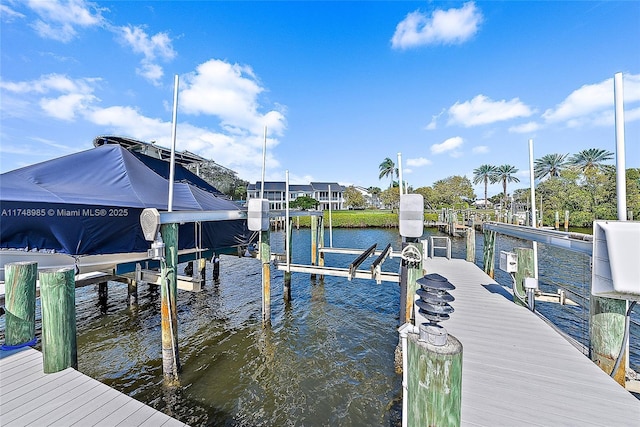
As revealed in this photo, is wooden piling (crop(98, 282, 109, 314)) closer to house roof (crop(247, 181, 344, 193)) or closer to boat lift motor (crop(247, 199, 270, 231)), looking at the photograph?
boat lift motor (crop(247, 199, 270, 231))

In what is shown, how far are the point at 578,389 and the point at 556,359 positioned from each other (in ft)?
2.39

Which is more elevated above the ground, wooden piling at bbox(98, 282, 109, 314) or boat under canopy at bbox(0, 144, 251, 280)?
boat under canopy at bbox(0, 144, 251, 280)

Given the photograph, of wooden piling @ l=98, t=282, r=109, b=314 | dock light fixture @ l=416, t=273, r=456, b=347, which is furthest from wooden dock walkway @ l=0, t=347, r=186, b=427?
wooden piling @ l=98, t=282, r=109, b=314

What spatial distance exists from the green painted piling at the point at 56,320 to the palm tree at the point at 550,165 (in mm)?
60609

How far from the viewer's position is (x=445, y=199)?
5372 centimetres

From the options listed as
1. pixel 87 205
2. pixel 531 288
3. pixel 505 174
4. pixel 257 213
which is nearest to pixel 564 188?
pixel 505 174

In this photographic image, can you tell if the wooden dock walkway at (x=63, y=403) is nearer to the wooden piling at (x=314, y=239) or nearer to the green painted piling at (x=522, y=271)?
the green painted piling at (x=522, y=271)

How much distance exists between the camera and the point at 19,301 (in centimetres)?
421

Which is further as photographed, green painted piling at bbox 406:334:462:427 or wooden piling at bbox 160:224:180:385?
wooden piling at bbox 160:224:180:385

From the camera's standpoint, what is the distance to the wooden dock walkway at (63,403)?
2.98m

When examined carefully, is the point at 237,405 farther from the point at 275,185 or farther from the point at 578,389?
the point at 275,185

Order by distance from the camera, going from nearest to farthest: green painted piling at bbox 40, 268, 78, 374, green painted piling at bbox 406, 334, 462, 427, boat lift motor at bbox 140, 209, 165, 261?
green painted piling at bbox 406, 334, 462, 427 → green painted piling at bbox 40, 268, 78, 374 → boat lift motor at bbox 140, 209, 165, 261

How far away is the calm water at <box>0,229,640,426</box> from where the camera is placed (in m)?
5.06

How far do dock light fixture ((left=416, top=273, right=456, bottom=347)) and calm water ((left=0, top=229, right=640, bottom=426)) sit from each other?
3.45 m
